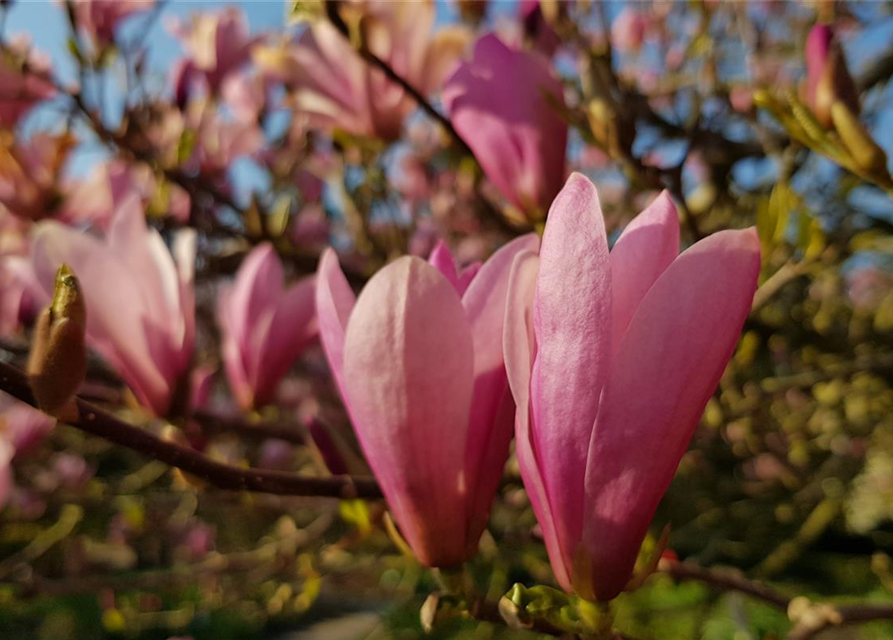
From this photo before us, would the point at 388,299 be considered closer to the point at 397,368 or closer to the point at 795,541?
the point at 397,368

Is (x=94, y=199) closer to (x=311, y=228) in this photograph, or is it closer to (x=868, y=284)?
(x=311, y=228)

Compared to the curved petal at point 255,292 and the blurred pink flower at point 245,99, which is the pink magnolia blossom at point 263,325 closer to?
the curved petal at point 255,292

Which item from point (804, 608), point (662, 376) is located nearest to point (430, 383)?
point (662, 376)

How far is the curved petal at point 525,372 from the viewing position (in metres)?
0.38

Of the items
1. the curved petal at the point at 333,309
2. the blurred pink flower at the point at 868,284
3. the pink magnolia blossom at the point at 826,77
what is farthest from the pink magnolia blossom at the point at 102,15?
the blurred pink flower at the point at 868,284

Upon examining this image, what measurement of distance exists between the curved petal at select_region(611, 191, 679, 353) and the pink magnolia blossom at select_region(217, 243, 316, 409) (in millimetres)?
568

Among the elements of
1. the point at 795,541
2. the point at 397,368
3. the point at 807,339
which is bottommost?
the point at 795,541

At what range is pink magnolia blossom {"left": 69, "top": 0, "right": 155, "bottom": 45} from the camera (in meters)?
1.15

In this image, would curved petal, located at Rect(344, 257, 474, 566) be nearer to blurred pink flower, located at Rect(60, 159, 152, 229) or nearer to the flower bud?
the flower bud

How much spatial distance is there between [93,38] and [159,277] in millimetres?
655

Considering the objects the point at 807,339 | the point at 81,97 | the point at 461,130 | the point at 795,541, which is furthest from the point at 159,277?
the point at 795,541

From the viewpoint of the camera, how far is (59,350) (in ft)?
1.24

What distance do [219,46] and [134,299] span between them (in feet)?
2.85

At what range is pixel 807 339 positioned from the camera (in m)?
1.05
